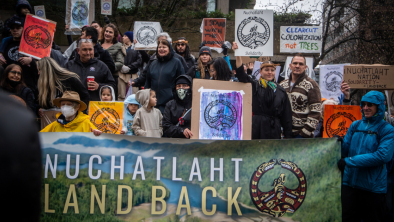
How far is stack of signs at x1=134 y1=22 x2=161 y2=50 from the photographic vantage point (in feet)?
24.6

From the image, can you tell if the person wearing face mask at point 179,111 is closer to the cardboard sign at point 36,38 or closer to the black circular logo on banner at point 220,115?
the black circular logo on banner at point 220,115

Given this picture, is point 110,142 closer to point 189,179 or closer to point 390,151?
point 189,179

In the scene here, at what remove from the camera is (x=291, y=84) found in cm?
550

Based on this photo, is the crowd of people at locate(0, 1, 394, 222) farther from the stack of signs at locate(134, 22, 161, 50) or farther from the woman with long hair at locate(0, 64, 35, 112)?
the stack of signs at locate(134, 22, 161, 50)

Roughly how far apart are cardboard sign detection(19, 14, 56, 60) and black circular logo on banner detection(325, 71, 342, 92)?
224 inches

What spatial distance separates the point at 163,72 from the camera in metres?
6.01

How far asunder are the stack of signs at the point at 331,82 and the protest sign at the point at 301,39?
2.98 feet

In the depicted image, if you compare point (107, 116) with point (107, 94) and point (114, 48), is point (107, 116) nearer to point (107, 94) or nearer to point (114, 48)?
point (107, 94)

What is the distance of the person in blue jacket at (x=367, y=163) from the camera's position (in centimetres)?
393

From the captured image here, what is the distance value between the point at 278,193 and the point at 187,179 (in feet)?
3.16

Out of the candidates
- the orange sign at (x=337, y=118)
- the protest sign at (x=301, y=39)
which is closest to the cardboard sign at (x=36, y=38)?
the orange sign at (x=337, y=118)

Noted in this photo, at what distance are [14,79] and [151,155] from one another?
120 inches

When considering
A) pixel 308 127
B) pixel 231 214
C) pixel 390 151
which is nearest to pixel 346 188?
pixel 390 151

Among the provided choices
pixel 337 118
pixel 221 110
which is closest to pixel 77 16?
pixel 221 110
